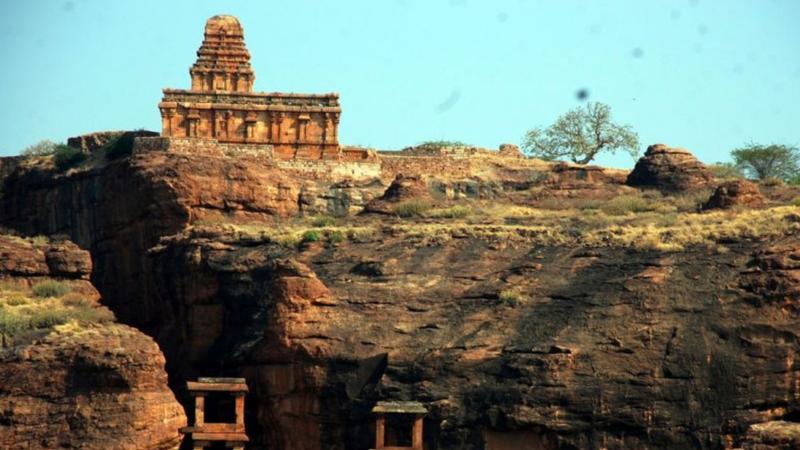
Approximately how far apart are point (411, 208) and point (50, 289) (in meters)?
13.8

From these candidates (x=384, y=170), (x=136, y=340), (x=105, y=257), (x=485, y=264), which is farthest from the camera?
(x=384, y=170)

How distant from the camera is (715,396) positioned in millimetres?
72500

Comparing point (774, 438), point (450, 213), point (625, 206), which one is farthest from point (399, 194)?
point (774, 438)

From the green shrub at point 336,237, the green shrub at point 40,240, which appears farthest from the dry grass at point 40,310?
the green shrub at point 336,237

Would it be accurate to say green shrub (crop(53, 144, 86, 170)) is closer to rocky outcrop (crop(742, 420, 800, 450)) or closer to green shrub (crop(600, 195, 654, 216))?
green shrub (crop(600, 195, 654, 216))

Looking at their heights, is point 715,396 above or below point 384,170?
below

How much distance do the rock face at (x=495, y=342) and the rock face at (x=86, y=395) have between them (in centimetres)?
492

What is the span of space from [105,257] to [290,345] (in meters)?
12.8

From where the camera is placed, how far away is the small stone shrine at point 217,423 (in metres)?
73.7

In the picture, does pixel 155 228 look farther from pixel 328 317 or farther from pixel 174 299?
pixel 328 317

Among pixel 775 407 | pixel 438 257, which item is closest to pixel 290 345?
pixel 438 257

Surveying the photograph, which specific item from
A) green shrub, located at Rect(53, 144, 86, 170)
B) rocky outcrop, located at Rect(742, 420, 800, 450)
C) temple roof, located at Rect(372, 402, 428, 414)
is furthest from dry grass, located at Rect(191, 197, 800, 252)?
rocky outcrop, located at Rect(742, 420, 800, 450)

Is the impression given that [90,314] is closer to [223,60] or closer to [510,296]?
[510,296]

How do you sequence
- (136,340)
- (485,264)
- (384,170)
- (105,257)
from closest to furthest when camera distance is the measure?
(136,340), (485,264), (105,257), (384,170)
